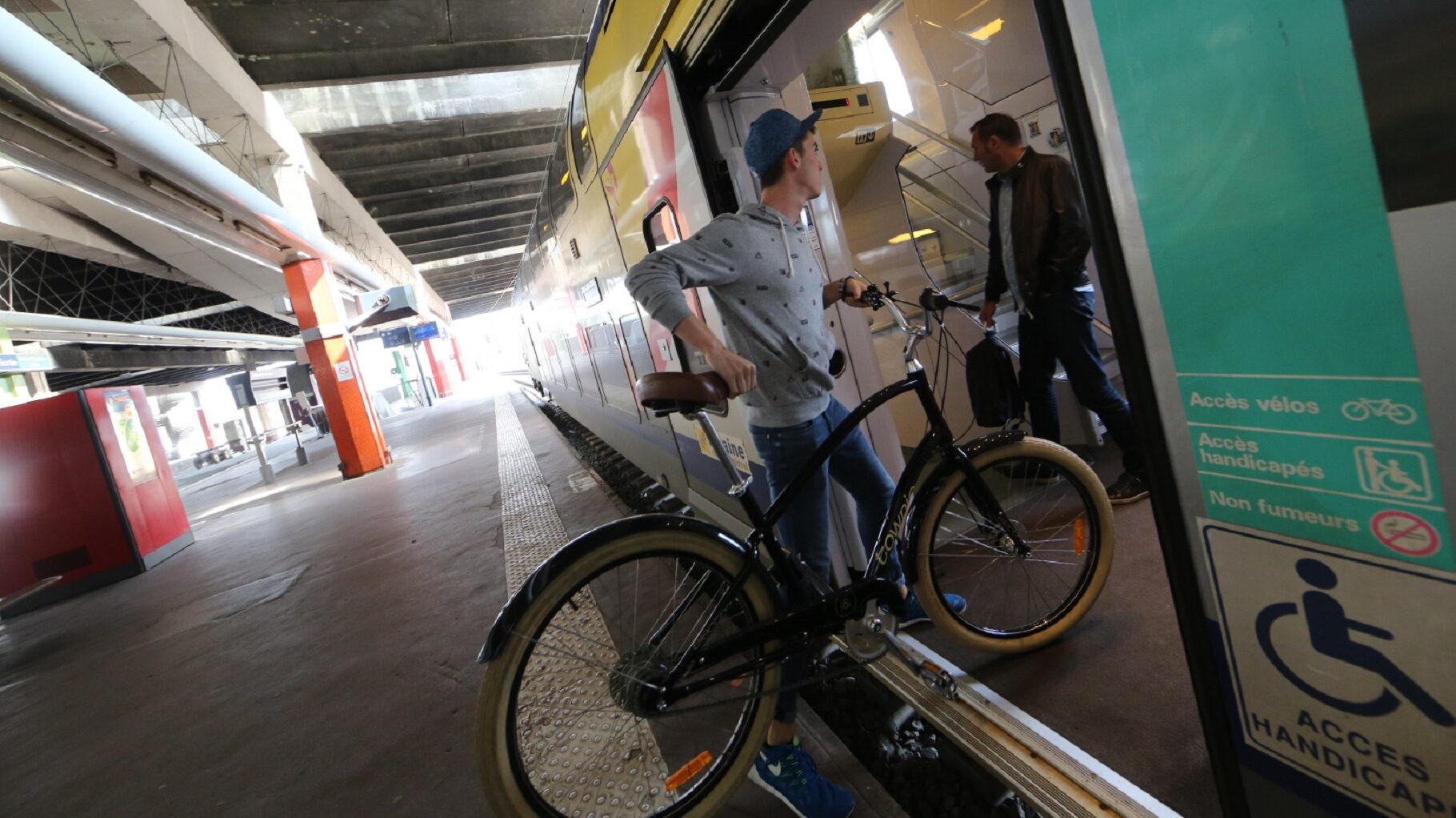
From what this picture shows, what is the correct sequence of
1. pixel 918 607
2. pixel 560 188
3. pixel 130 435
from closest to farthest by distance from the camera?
pixel 918 607 < pixel 560 188 < pixel 130 435

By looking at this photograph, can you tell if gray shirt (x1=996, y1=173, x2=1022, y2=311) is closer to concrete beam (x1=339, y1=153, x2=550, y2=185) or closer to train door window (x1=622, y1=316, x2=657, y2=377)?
train door window (x1=622, y1=316, x2=657, y2=377)

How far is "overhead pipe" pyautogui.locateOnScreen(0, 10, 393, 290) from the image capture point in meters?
3.31

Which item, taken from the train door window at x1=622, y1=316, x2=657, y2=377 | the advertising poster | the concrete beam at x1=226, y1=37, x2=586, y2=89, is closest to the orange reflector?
the train door window at x1=622, y1=316, x2=657, y2=377

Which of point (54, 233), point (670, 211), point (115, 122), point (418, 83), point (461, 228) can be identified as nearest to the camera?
point (670, 211)

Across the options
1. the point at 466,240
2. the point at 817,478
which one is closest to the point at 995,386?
the point at 817,478

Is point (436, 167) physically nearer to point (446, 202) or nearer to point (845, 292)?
point (446, 202)

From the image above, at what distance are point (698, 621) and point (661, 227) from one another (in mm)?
1894

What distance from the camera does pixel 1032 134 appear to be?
169 inches

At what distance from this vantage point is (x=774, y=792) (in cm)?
184

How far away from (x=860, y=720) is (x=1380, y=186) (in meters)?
1.92

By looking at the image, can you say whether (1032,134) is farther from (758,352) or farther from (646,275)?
(646,275)

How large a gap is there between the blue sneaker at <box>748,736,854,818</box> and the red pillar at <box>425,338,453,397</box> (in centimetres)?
3983

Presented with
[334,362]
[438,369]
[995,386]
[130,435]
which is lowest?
[995,386]

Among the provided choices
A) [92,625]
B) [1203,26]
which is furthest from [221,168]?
[1203,26]
